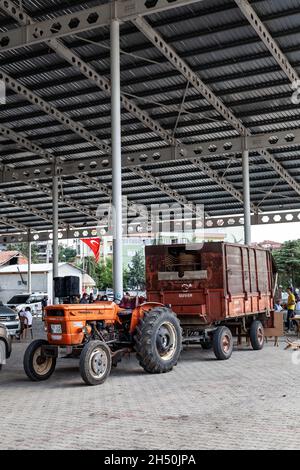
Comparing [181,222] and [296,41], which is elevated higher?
[296,41]

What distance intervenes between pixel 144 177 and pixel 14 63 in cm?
1043

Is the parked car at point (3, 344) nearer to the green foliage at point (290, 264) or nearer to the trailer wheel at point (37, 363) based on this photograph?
the trailer wheel at point (37, 363)

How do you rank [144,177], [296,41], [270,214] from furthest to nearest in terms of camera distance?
[270,214] → [144,177] → [296,41]

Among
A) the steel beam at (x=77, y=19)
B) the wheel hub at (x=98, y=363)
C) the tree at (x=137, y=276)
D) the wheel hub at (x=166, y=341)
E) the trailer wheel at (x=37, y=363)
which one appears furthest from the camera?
the steel beam at (x=77, y=19)

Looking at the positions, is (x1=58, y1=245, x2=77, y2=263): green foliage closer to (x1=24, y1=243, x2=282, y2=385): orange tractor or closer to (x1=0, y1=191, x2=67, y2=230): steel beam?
(x1=0, y1=191, x2=67, y2=230): steel beam

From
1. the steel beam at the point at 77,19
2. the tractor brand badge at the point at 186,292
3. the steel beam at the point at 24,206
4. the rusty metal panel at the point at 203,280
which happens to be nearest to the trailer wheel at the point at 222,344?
the rusty metal panel at the point at 203,280

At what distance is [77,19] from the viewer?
14.6 m

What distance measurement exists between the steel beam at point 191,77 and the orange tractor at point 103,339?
839 centimetres

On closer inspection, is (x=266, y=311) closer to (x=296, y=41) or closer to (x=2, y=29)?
(x=296, y=41)

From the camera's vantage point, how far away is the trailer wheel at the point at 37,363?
9758 millimetres

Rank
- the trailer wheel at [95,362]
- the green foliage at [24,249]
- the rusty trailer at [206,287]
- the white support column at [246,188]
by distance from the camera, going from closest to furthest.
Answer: the trailer wheel at [95,362] < the rusty trailer at [206,287] < the white support column at [246,188] < the green foliage at [24,249]

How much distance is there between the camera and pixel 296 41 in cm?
1625
